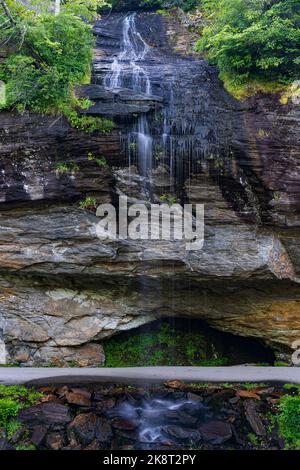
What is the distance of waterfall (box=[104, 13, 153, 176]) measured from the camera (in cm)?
769

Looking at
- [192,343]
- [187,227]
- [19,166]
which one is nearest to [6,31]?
→ [19,166]

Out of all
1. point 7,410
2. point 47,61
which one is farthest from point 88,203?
point 7,410

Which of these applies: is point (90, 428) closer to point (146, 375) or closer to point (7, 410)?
point (7, 410)

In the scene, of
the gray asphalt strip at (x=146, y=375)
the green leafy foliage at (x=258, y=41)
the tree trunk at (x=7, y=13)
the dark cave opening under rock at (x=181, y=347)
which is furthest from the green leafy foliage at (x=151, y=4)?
the gray asphalt strip at (x=146, y=375)

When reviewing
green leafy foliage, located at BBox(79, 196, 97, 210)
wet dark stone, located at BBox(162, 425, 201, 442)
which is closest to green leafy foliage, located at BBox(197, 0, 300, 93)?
green leafy foliage, located at BBox(79, 196, 97, 210)

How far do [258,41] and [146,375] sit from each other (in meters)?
7.15

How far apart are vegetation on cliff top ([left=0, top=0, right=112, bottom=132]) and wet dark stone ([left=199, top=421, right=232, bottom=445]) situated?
5696 millimetres

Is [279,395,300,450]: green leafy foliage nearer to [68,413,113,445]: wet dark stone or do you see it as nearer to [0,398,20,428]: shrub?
[68,413,113,445]: wet dark stone

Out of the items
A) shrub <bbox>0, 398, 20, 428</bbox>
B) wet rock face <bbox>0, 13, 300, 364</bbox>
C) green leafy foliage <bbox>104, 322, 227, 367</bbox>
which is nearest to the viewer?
shrub <bbox>0, 398, 20, 428</bbox>

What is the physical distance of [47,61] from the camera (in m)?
8.16

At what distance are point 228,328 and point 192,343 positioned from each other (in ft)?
3.51

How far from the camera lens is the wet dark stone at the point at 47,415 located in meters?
6.00

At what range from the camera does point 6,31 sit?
25.7 ft
